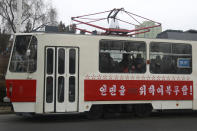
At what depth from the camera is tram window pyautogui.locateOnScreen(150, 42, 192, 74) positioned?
10.1 meters

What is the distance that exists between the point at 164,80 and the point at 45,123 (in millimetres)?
4753

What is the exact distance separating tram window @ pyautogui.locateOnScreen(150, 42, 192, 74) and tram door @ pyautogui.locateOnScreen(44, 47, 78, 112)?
309cm

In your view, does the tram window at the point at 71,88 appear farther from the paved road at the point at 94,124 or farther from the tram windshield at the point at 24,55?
the tram windshield at the point at 24,55

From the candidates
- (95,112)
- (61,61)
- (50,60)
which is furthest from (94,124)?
(50,60)

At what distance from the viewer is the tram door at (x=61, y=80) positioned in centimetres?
890

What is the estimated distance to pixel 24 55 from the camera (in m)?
9.04

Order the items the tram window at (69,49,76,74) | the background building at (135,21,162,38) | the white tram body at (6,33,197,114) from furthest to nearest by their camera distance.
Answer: the background building at (135,21,162,38) < the tram window at (69,49,76,74) < the white tram body at (6,33,197,114)

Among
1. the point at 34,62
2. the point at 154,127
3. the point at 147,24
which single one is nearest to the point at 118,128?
the point at 154,127

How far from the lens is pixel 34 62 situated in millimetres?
8969

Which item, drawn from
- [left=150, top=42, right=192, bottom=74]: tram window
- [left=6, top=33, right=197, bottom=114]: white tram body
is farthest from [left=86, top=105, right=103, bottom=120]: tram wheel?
[left=150, top=42, right=192, bottom=74]: tram window

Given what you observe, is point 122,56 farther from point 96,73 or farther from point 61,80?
point 61,80

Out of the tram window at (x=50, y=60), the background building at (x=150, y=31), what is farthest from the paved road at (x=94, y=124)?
the background building at (x=150, y=31)

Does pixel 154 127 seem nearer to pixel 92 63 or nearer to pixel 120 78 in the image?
pixel 120 78

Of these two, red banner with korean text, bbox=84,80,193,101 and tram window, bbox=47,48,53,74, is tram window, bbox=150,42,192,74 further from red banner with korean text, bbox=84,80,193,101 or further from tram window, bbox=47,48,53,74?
tram window, bbox=47,48,53,74
